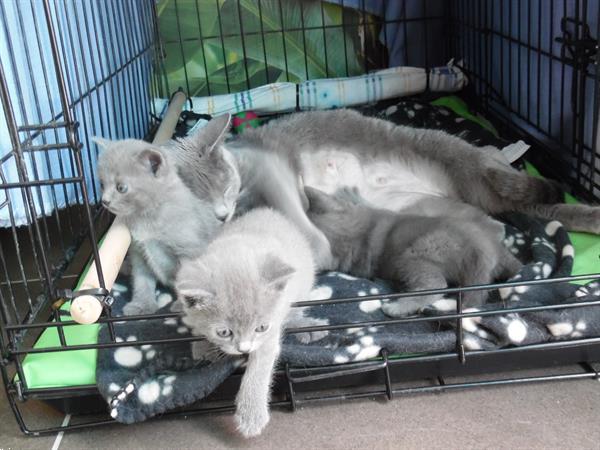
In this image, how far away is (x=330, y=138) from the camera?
2057 millimetres

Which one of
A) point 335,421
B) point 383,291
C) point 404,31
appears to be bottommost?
point 335,421

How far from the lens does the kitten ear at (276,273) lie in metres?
1.16

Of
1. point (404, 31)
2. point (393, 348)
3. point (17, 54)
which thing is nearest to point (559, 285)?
point (393, 348)

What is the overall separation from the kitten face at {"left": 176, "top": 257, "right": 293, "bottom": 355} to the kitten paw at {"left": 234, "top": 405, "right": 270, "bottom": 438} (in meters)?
0.10

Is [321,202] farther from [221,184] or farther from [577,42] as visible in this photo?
[577,42]

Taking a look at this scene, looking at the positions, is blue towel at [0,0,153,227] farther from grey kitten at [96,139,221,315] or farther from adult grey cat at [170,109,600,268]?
adult grey cat at [170,109,600,268]

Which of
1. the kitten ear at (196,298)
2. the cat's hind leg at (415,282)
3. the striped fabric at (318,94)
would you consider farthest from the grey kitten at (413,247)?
the striped fabric at (318,94)

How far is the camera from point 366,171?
205 cm

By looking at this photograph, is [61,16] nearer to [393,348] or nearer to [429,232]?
[429,232]

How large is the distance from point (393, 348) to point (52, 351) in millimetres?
657

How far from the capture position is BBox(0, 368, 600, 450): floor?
3.92 ft

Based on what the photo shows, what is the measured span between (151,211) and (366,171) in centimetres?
80

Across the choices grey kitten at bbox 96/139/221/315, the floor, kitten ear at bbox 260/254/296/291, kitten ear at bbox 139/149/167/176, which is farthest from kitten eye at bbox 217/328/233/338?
kitten ear at bbox 139/149/167/176

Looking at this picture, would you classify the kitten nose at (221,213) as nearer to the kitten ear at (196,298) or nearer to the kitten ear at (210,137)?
the kitten ear at (210,137)
